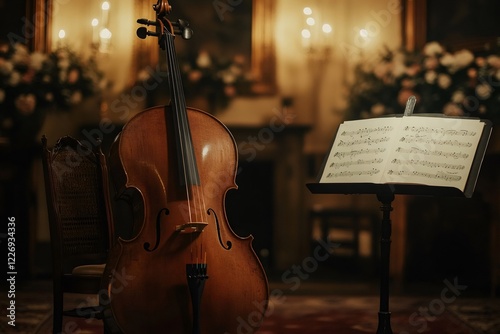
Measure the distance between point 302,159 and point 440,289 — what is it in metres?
1.34

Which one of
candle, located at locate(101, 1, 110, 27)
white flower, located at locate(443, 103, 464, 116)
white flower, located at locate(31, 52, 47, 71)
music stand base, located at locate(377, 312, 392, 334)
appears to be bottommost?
music stand base, located at locate(377, 312, 392, 334)

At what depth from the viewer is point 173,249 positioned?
218 centimetres

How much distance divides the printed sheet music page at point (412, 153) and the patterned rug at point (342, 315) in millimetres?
1112

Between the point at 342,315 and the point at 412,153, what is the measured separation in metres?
1.56

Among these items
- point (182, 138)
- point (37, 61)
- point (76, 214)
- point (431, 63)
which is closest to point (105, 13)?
point (37, 61)

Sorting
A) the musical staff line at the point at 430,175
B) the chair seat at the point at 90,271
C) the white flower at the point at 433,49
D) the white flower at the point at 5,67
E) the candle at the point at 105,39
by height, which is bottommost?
the chair seat at the point at 90,271

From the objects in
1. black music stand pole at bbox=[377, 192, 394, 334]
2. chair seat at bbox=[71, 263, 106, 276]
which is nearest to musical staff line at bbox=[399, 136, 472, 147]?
black music stand pole at bbox=[377, 192, 394, 334]

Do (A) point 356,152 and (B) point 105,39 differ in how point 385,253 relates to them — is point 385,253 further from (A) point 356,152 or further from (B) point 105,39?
→ (B) point 105,39

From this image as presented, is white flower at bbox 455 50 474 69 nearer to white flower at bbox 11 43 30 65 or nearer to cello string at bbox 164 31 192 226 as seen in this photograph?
cello string at bbox 164 31 192 226

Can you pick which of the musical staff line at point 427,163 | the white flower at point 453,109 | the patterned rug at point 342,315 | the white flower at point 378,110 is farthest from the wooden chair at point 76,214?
the white flower at point 453,109

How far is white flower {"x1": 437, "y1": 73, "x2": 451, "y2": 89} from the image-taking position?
4.35 meters

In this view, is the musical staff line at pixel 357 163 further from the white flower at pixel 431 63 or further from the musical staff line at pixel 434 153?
the white flower at pixel 431 63

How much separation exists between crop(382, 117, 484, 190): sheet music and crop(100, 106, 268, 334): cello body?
0.57m

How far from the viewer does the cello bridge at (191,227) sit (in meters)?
2.17
